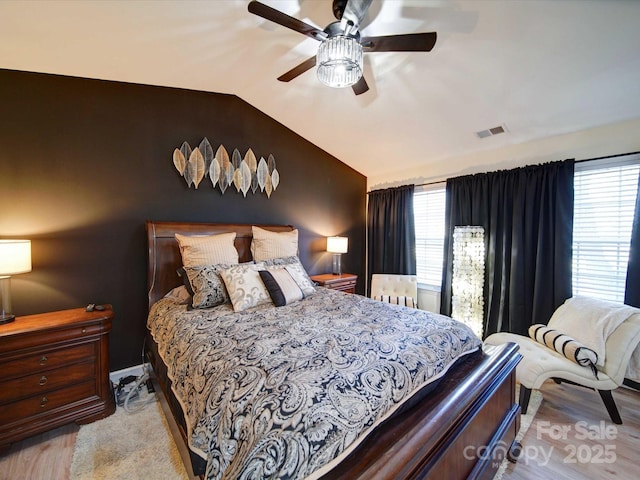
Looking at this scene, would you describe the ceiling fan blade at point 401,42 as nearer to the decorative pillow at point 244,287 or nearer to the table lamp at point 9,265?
the decorative pillow at point 244,287

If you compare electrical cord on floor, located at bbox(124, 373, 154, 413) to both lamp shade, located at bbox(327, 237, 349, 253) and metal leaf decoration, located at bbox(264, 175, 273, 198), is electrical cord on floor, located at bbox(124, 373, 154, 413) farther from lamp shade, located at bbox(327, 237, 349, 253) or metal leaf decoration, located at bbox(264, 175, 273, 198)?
lamp shade, located at bbox(327, 237, 349, 253)

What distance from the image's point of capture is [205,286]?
2.17m

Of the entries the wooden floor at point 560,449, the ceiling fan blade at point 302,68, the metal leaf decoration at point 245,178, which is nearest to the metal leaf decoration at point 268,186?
the metal leaf decoration at point 245,178

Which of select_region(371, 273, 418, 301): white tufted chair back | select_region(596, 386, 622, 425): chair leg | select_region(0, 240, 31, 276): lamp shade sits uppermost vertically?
select_region(0, 240, 31, 276): lamp shade

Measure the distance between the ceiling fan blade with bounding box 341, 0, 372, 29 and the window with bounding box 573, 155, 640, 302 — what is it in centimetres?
267

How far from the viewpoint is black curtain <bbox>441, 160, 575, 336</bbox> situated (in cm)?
265

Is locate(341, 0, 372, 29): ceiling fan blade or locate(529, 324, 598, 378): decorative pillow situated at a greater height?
locate(341, 0, 372, 29): ceiling fan blade

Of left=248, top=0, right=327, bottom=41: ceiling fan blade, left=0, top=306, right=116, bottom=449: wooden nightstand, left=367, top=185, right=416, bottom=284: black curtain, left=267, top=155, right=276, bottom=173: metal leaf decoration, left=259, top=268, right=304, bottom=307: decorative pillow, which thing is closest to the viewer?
left=248, top=0, right=327, bottom=41: ceiling fan blade

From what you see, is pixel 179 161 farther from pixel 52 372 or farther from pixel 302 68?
pixel 52 372

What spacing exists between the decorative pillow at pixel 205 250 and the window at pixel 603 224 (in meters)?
3.50

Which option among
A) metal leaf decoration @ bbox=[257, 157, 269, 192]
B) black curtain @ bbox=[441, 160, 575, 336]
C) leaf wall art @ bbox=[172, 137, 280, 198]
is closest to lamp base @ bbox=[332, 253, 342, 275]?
leaf wall art @ bbox=[172, 137, 280, 198]

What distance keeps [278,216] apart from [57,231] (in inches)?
84.1

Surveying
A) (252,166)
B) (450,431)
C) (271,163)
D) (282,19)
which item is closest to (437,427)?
(450,431)

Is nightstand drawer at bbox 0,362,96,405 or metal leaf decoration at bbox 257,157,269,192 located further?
metal leaf decoration at bbox 257,157,269,192
